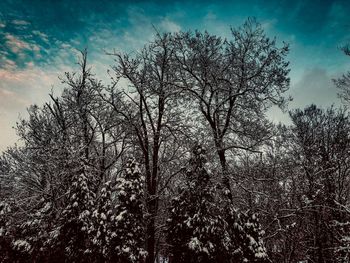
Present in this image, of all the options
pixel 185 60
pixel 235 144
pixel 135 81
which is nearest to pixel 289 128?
pixel 235 144

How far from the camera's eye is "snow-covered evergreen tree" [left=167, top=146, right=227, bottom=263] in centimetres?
1028

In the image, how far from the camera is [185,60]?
45.2ft

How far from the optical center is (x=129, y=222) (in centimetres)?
1111

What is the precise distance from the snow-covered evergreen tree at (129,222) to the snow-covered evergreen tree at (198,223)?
6.04ft

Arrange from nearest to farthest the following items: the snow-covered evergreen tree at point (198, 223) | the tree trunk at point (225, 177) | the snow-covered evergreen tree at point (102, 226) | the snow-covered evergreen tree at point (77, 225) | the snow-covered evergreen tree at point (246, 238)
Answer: the snow-covered evergreen tree at point (198, 223)
the snow-covered evergreen tree at point (246, 238)
the tree trunk at point (225, 177)
the snow-covered evergreen tree at point (102, 226)
the snow-covered evergreen tree at point (77, 225)

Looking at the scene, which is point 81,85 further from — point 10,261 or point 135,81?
point 10,261

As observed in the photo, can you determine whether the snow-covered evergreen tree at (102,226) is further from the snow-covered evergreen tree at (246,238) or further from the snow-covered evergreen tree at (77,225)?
the snow-covered evergreen tree at (246,238)

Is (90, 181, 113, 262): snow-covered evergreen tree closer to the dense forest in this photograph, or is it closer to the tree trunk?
the dense forest

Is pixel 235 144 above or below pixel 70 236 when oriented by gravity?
above

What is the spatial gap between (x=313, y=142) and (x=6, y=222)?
20398mm

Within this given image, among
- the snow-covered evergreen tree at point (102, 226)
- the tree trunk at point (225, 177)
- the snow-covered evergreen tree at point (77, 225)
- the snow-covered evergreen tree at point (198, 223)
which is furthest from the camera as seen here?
the snow-covered evergreen tree at point (77, 225)

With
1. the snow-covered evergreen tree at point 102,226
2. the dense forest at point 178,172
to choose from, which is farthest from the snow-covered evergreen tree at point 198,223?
the snow-covered evergreen tree at point 102,226

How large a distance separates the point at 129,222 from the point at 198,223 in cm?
305

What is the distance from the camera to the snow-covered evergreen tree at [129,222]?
1071 cm
